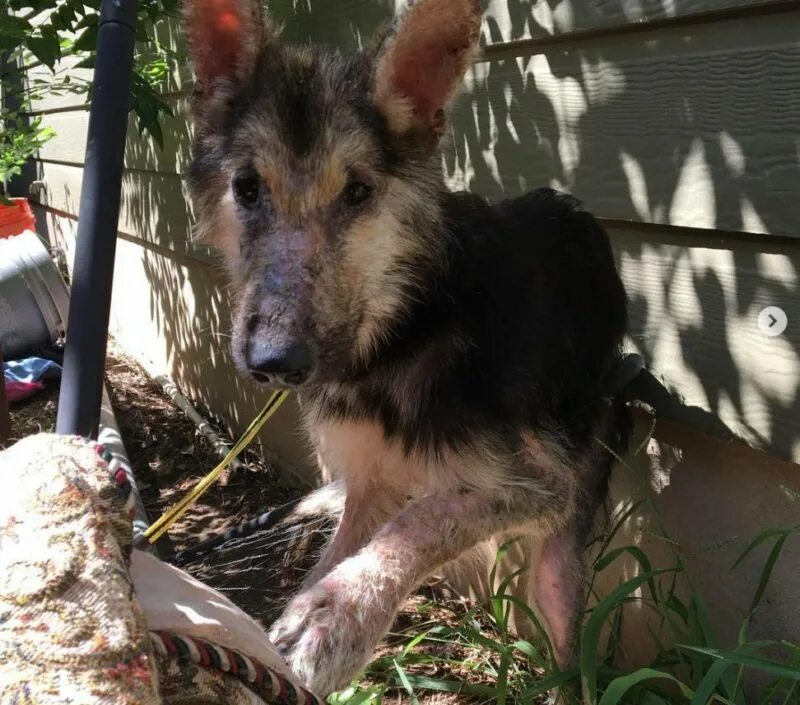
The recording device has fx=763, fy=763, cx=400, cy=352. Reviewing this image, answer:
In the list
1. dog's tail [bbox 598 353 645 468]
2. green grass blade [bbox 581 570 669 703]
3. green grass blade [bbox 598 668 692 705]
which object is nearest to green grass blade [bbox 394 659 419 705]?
green grass blade [bbox 581 570 669 703]

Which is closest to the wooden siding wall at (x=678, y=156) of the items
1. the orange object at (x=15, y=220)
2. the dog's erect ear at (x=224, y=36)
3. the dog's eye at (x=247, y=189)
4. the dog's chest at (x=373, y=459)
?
the dog's chest at (x=373, y=459)

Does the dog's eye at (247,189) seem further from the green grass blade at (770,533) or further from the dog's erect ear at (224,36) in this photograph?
the green grass blade at (770,533)

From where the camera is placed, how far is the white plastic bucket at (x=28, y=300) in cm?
589

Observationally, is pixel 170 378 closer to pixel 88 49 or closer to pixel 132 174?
pixel 132 174

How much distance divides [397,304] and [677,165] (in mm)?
957

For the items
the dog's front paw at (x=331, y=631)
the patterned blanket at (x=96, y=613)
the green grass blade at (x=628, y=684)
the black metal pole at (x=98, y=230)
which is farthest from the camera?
the green grass blade at (x=628, y=684)

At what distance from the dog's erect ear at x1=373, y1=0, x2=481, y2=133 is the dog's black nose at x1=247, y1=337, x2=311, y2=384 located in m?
0.78

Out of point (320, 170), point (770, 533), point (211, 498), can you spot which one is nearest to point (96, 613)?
point (320, 170)

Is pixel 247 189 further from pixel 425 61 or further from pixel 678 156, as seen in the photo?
pixel 678 156

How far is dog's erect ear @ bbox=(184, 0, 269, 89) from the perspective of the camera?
206 centimetres

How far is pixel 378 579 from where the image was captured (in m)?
1.76

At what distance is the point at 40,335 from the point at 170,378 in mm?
1048

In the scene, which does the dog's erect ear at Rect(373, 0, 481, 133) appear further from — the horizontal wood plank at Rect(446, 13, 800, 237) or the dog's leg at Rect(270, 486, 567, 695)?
the dog's leg at Rect(270, 486, 567, 695)

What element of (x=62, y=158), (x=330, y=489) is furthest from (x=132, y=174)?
(x=330, y=489)
